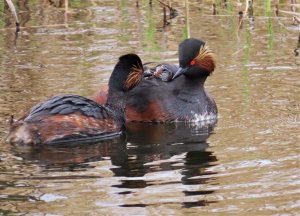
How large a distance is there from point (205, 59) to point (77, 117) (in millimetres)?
1918

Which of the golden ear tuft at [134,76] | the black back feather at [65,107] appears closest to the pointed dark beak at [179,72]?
the golden ear tuft at [134,76]

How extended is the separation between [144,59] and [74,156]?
3.43 meters

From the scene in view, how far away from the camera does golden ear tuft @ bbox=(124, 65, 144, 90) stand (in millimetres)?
9383

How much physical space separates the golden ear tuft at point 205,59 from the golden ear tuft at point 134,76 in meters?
0.83

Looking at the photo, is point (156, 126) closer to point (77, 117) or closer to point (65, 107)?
point (77, 117)

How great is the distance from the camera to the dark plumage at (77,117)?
339 inches

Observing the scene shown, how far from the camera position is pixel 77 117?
8.82m

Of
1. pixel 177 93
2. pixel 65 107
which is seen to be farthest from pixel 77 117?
pixel 177 93

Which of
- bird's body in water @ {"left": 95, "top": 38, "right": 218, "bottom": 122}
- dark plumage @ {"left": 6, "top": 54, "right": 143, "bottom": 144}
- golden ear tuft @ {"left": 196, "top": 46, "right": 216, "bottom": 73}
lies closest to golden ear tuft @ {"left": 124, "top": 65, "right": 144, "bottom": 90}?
dark plumage @ {"left": 6, "top": 54, "right": 143, "bottom": 144}

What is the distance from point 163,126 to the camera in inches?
384

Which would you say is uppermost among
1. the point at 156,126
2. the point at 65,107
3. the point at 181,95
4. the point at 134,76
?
the point at 134,76

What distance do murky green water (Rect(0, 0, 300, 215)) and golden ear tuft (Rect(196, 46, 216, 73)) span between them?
0.38 metres

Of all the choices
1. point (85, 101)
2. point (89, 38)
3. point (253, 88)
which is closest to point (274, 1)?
point (89, 38)

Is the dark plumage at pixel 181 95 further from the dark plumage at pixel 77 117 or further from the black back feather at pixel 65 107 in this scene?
the black back feather at pixel 65 107
